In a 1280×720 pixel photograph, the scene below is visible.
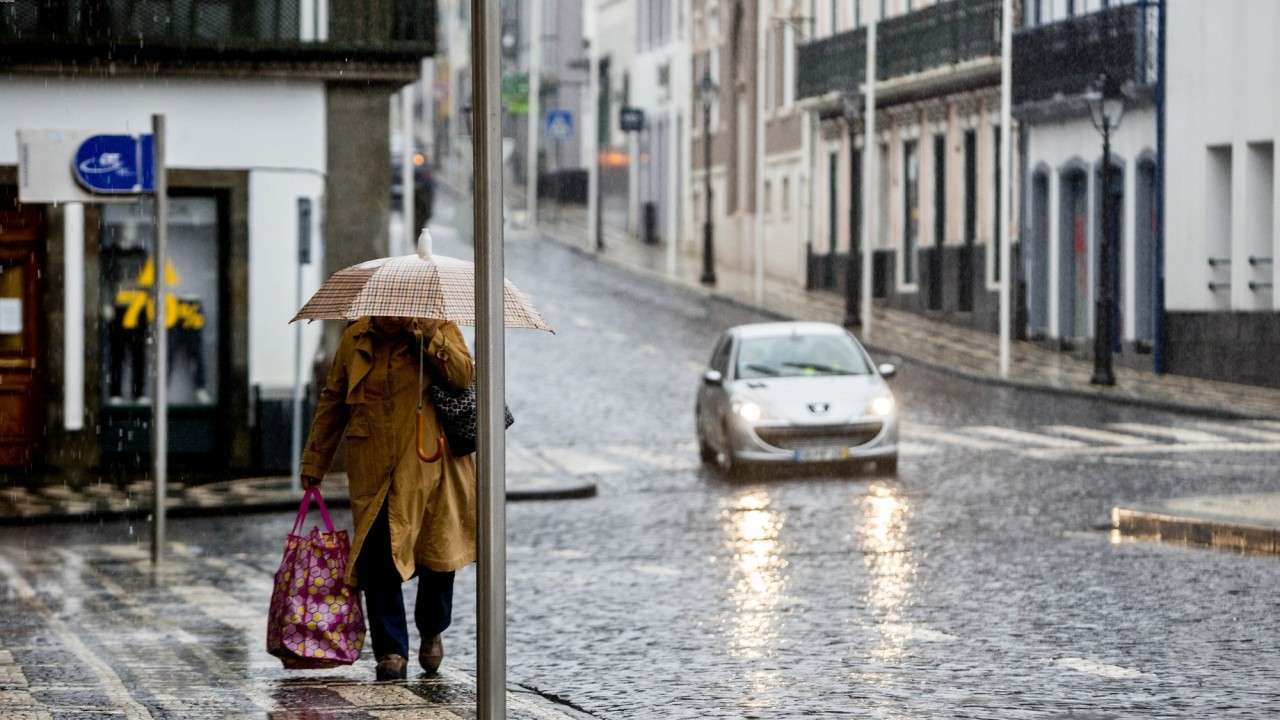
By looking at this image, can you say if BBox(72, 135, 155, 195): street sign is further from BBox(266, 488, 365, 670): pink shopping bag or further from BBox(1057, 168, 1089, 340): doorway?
BBox(1057, 168, 1089, 340): doorway

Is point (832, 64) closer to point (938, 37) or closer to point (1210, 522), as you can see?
point (938, 37)

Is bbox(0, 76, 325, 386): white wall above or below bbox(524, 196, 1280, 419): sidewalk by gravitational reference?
above

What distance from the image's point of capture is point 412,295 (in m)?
10.1

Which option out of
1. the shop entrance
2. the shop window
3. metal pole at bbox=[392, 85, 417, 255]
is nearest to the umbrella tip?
the shop window

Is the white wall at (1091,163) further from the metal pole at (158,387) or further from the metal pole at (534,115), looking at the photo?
the metal pole at (534,115)

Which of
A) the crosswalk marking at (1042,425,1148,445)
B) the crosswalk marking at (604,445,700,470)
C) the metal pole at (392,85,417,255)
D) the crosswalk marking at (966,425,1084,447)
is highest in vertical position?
the metal pole at (392,85,417,255)

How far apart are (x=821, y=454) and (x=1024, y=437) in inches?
177

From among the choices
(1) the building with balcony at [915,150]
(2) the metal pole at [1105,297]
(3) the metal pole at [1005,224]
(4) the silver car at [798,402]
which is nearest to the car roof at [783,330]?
(4) the silver car at [798,402]

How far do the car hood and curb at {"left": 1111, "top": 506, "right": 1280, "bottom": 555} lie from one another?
5568mm

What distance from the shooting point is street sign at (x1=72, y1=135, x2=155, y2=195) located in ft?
60.8

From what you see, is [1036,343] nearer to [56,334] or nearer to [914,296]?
[914,296]

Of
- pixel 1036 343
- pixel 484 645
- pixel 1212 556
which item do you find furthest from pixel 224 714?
pixel 1036 343

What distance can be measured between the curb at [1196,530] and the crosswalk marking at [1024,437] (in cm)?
819

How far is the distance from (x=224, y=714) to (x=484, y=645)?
7.35 ft
